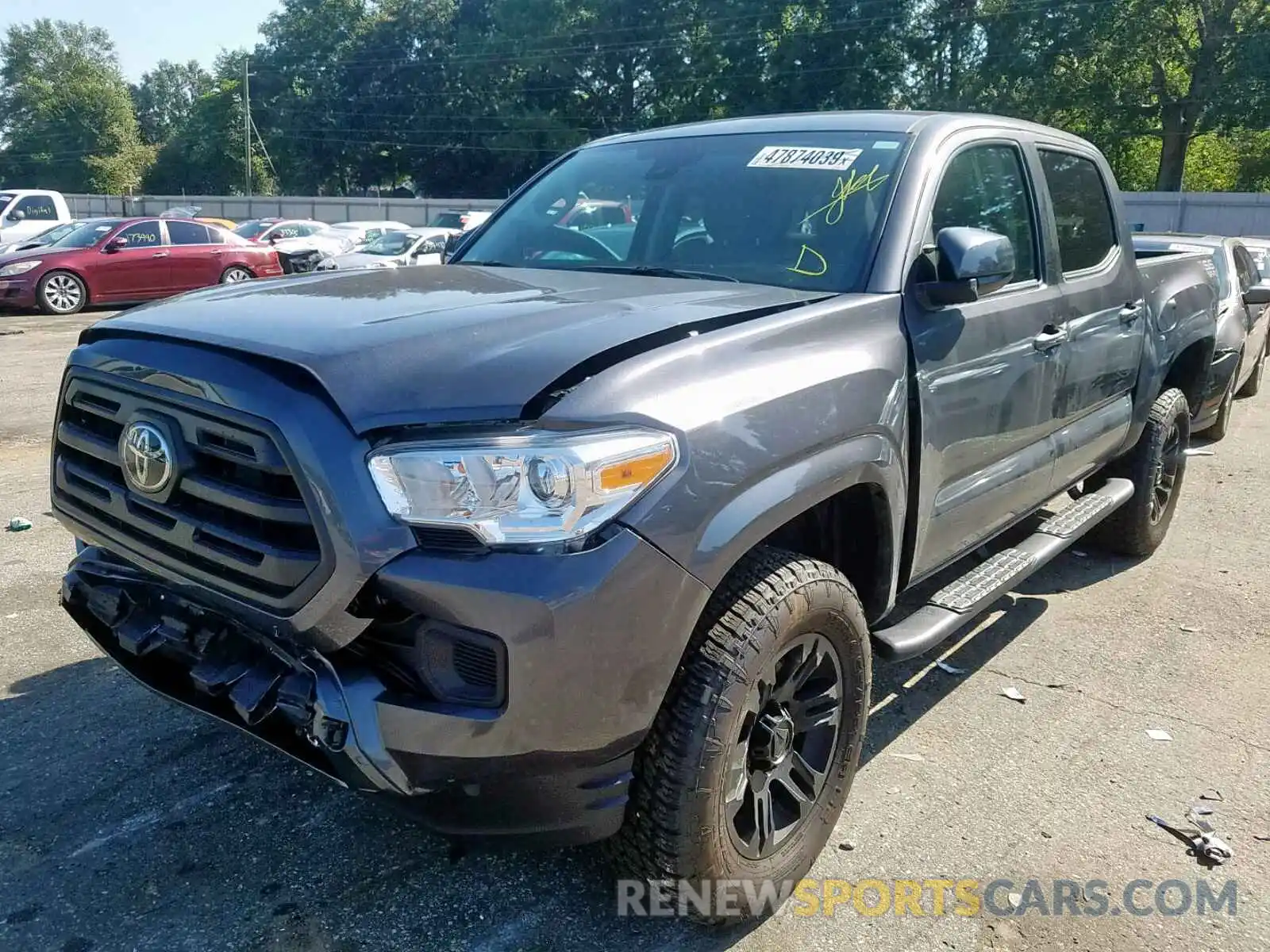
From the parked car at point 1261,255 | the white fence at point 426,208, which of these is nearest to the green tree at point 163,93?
the white fence at point 426,208

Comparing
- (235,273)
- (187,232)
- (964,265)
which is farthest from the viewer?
(235,273)

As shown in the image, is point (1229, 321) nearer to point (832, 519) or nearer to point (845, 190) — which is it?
point (845, 190)

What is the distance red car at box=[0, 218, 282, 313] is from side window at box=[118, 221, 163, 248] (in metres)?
0.01

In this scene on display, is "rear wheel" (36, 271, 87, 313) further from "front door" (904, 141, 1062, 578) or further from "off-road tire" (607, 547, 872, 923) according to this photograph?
"off-road tire" (607, 547, 872, 923)

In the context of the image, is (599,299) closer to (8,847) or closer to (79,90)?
(8,847)

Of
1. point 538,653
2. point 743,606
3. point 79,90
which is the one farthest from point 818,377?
point 79,90

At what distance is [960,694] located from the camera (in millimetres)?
3928

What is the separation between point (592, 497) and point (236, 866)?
5.02 feet

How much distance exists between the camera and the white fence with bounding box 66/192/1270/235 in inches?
1286

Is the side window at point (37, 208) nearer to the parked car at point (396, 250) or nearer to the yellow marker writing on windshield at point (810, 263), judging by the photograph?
the parked car at point (396, 250)

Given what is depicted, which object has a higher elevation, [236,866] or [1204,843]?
[236,866]

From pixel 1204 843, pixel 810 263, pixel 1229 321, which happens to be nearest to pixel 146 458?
pixel 810 263

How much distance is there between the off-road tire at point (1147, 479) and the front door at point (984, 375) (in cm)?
131

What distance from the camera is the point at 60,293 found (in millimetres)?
15430
